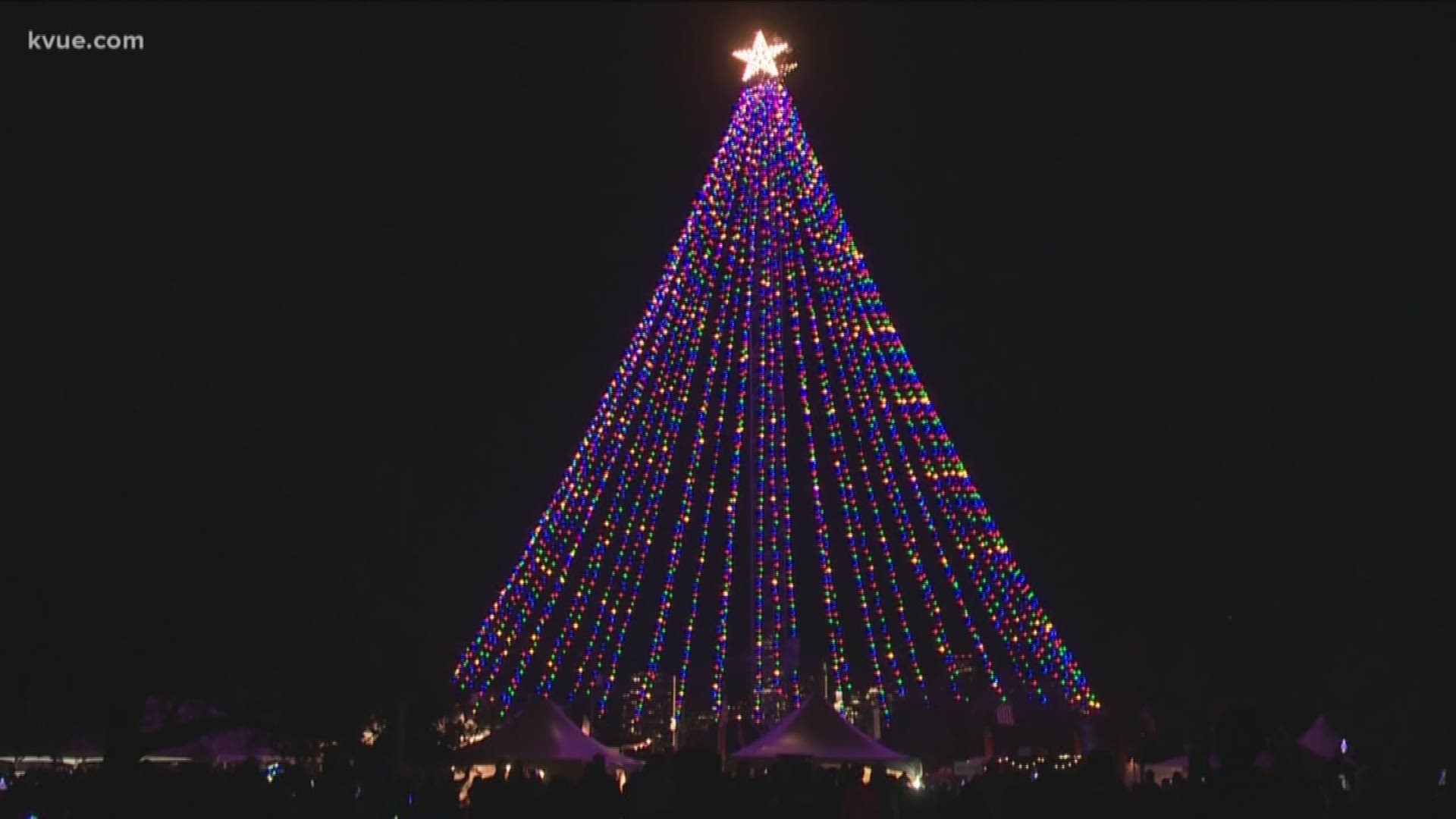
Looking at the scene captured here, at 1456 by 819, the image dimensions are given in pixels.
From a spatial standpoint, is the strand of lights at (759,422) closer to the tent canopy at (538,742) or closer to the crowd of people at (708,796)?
the tent canopy at (538,742)

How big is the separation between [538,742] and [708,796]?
1561 cm

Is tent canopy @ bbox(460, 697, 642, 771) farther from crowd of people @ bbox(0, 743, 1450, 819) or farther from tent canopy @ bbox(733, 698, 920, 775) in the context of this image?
crowd of people @ bbox(0, 743, 1450, 819)

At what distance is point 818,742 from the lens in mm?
21000

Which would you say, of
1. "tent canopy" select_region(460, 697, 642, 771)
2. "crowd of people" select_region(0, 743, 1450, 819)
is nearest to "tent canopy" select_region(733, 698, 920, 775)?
"tent canopy" select_region(460, 697, 642, 771)

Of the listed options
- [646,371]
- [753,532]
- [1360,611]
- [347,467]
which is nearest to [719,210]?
[646,371]

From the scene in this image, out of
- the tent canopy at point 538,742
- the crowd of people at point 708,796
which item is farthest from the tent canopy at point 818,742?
the crowd of people at point 708,796

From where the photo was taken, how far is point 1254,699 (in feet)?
95.8

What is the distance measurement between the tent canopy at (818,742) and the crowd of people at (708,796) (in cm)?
539

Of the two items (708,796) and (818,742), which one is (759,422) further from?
(708,796)

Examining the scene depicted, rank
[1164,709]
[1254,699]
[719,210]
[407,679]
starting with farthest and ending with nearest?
[1164,709] < [1254,699] < [719,210] < [407,679]

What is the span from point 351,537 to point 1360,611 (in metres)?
18.9

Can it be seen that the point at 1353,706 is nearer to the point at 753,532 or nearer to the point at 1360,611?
the point at 1360,611

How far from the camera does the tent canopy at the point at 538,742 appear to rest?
67.7ft

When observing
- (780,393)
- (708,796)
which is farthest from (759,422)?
(708,796)
